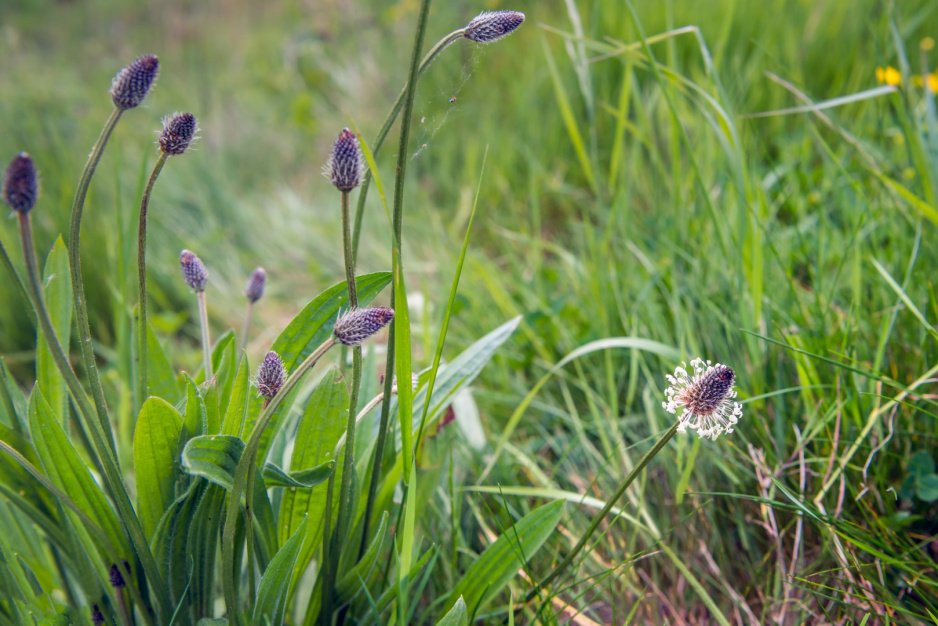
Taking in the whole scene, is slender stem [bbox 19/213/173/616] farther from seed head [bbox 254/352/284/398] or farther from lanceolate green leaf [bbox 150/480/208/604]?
seed head [bbox 254/352/284/398]

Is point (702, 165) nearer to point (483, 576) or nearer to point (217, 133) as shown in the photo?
point (483, 576)

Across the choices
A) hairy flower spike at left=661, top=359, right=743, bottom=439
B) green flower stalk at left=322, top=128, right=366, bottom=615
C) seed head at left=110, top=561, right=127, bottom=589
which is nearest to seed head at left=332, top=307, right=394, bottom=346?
green flower stalk at left=322, top=128, right=366, bottom=615

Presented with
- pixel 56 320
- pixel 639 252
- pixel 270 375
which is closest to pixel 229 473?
pixel 270 375

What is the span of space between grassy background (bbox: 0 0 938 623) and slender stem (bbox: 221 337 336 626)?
324 millimetres

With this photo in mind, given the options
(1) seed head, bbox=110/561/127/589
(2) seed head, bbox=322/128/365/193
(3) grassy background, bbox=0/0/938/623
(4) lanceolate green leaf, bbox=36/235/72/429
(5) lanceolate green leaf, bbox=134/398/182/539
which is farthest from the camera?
(3) grassy background, bbox=0/0/938/623

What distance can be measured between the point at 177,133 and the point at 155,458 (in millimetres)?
421

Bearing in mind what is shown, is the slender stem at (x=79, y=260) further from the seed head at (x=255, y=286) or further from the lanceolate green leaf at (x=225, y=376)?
the seed head at (x=255, y=286)

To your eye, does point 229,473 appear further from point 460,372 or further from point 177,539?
point 460,372

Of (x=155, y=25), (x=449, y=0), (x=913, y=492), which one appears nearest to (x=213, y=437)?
(x=913, y=492)

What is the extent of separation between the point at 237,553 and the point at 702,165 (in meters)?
1.82

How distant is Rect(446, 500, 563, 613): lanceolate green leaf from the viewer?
37.0 inches

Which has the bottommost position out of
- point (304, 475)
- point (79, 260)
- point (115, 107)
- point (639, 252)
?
point (639, 252)

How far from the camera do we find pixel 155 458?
0.83 meters

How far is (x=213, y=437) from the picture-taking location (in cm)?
71
